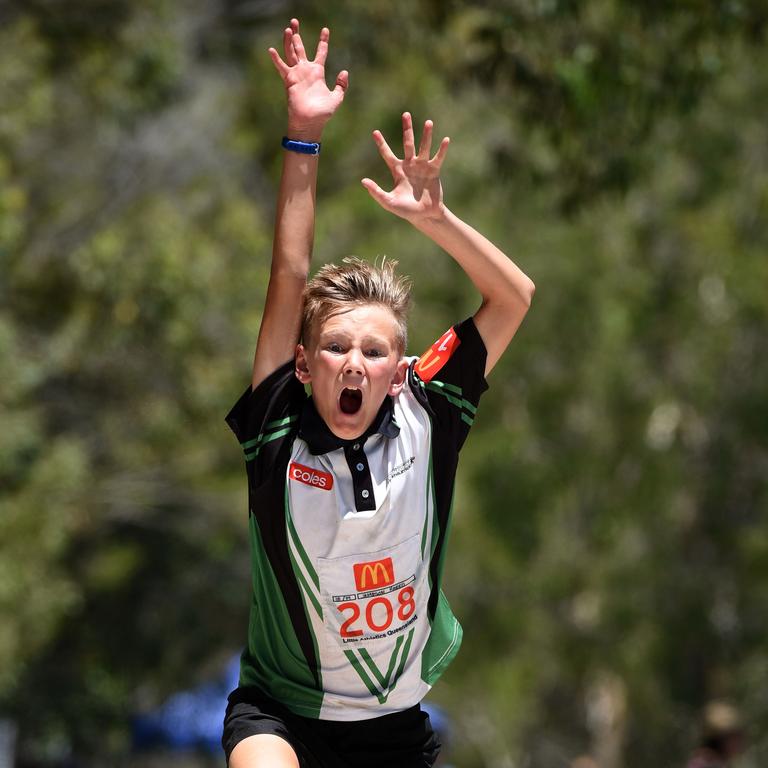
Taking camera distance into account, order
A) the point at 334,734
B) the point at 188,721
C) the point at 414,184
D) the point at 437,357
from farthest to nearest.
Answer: the point at 188,721
the point at 437,357
the point at 414,184
the point at 334,734

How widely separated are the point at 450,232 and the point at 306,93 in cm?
58

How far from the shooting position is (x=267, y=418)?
4.33 metres

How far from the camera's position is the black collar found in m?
4.25

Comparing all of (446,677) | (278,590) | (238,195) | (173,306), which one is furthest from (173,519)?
(278,590)

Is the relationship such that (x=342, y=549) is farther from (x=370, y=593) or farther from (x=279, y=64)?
(x=279, y=64)

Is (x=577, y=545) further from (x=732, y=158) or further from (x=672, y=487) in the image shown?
(x=732, y=158)

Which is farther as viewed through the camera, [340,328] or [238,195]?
[238,195]

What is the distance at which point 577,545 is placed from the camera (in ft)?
81.5

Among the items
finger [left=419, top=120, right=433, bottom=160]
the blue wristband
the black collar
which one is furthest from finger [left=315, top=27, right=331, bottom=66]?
the black collar

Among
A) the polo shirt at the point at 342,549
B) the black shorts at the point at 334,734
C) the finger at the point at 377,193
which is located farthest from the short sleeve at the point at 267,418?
the black shorts at the point at 334,734

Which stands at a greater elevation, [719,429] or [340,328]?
[719,429]

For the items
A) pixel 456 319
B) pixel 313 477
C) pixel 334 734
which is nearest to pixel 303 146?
pixel 313 477

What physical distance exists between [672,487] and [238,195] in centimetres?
897

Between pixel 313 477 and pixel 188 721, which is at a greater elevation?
pixel 313 477
